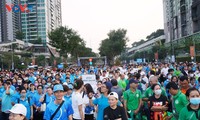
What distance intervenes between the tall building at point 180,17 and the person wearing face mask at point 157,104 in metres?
55.9

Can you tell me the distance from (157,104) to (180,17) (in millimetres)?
70263

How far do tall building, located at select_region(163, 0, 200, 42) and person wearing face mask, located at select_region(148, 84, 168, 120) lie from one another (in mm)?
55927

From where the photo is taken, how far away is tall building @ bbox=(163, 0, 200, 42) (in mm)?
62594

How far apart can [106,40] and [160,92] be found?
56555 mm

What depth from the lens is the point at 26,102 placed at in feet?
27.8

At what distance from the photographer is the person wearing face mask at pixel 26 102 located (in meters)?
8.39

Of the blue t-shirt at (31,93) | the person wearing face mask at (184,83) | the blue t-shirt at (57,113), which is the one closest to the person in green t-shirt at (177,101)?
the person wearing face mask at (184,83)

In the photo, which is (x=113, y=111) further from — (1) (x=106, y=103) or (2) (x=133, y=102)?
(2) (x=133, y=102)

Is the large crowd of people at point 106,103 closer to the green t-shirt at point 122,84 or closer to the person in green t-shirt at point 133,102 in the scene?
the person in green t-shirt at point 133,102

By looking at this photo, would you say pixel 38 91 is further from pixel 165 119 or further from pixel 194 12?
pixel 194 12

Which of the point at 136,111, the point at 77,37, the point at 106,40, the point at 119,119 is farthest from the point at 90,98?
the point at 106,40

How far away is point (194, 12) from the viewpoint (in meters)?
61.9

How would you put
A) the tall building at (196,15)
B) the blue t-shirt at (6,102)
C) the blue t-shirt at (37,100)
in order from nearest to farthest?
the blue t-shirt at (6,102) → the blue t-shirt at (37,100) → the tall building at (196,15)

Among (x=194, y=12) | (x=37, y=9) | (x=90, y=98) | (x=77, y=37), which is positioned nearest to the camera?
(x=90, y=98)
